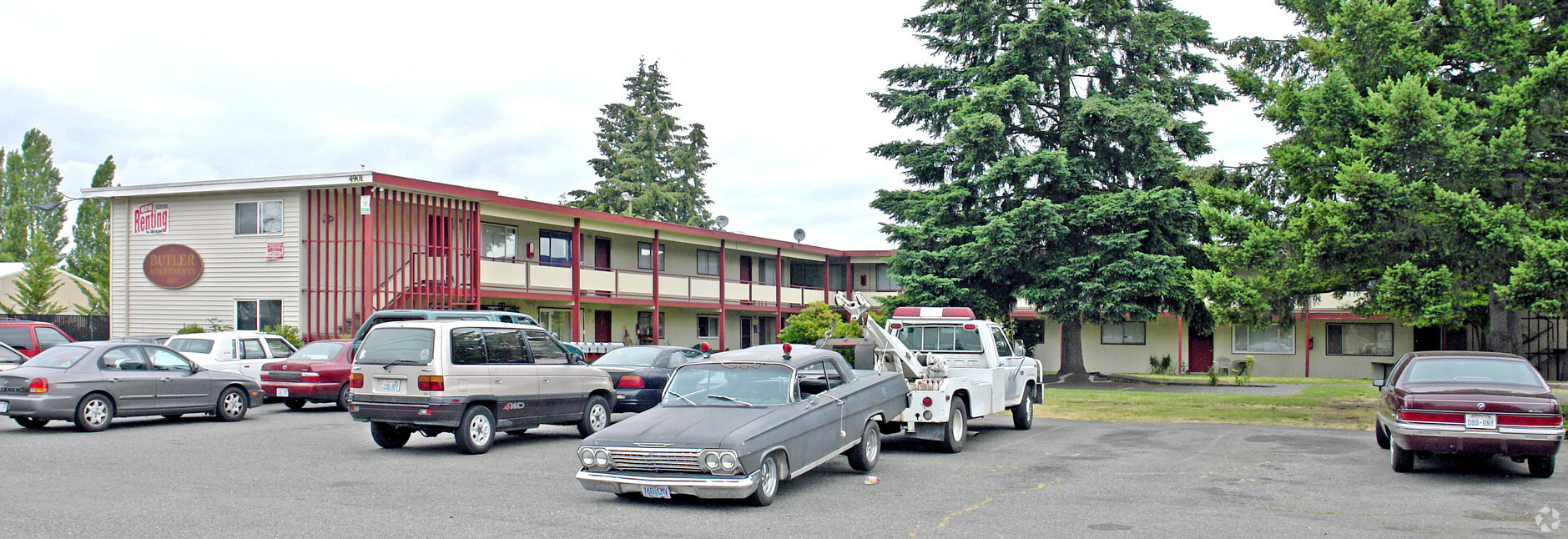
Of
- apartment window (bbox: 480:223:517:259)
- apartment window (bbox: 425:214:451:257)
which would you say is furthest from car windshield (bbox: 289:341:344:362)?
apartment window (bbox: 480:223:517:259)

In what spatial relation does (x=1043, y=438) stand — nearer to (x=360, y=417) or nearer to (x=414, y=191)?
(x=360, y=417)

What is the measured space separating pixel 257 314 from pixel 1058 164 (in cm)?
2120

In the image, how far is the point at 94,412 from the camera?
595 inches

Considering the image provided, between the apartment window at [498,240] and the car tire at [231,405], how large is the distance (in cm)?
1375

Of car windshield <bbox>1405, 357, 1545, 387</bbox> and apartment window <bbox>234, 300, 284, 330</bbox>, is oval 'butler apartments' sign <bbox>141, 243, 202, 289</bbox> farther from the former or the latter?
car windshield <bbox>1405, 357, 1545, 387</bbox>

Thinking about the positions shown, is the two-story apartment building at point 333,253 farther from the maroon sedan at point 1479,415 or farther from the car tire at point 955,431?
the maroon sedan at point 1479,415

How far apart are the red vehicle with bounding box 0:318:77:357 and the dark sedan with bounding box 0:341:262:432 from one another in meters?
7.59

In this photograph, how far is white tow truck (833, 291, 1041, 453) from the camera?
43.4 feet

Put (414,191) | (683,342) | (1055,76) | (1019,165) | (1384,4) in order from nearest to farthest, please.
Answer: (1384,4) < (414,191) < (1019,165) < (1055,76) < (683,342)

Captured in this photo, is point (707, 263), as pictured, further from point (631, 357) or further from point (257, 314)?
point (631, 357)

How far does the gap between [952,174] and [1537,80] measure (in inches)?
714

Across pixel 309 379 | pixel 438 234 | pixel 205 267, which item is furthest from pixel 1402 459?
pixel 205 267

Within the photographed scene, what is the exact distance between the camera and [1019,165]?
29891mm

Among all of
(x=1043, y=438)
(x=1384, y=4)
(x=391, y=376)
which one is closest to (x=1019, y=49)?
(x=1384, y=4)
